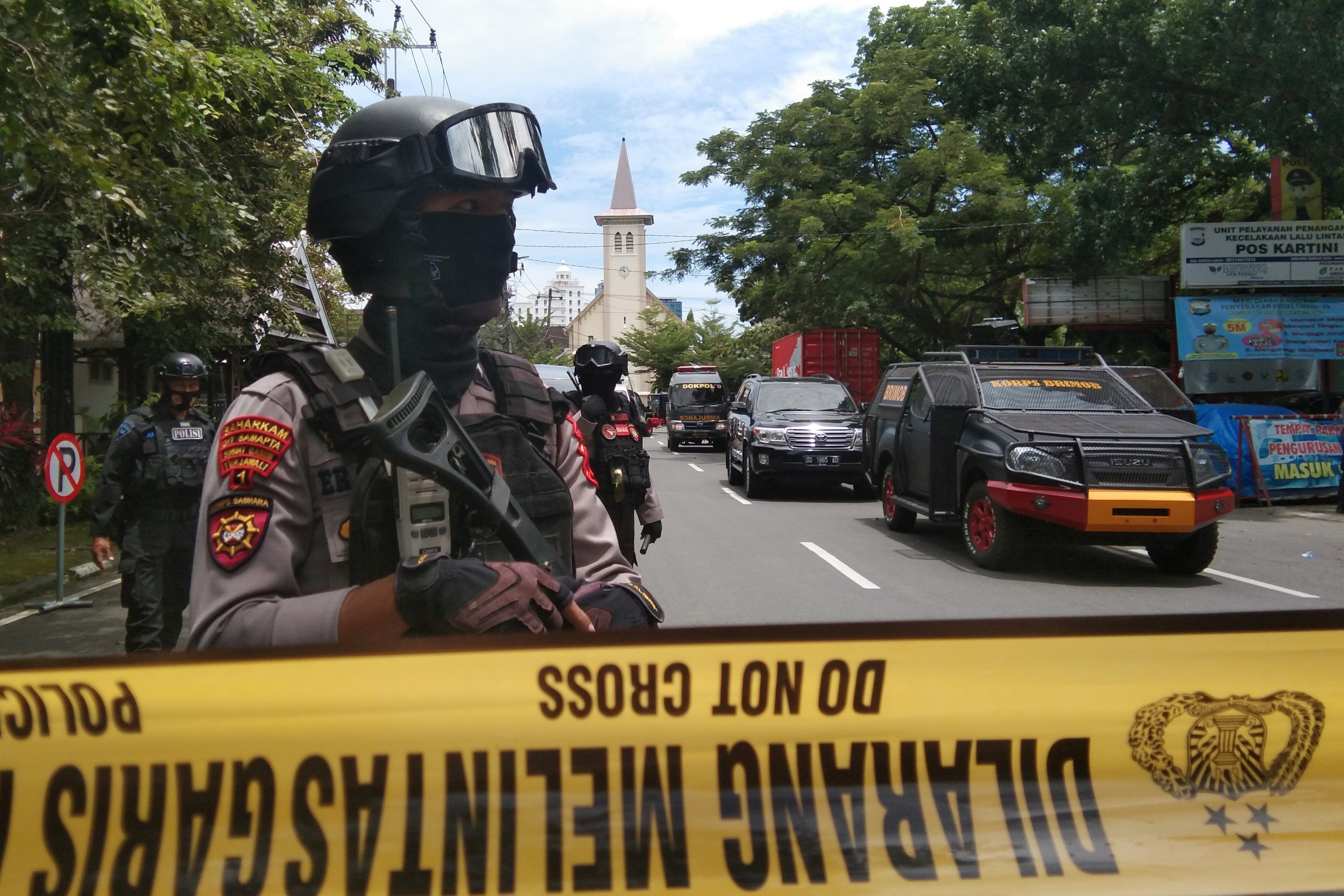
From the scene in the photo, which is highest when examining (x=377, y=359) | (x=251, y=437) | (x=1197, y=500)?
(x=377, y=359)

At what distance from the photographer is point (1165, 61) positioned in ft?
53.4

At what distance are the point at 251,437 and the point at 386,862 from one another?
666mm

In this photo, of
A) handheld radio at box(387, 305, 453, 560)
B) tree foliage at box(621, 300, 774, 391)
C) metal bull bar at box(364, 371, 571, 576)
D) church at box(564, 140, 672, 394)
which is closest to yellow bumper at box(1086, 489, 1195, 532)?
metal bull bar at box(364, 371, 571, 576)

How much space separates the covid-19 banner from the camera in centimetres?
1477

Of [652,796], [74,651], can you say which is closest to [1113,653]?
[652,796]

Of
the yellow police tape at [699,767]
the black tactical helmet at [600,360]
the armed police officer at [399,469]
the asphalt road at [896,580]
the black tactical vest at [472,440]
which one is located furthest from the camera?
the asphalt road at [896,580]

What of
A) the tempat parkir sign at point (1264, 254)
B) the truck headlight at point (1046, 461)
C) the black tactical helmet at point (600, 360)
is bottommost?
the truck headlight at point (1046, 461)

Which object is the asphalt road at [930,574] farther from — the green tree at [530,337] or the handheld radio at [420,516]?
the green tree at [530,337]

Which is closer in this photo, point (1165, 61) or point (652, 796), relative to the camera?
point (652, 796)

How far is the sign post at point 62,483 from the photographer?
855 centimetres

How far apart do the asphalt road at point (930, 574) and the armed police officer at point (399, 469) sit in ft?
11.8

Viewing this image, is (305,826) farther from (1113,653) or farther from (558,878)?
(1113,653)

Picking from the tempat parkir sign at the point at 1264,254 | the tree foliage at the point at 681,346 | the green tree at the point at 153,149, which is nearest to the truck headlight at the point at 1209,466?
the green tree at the point at 153,149

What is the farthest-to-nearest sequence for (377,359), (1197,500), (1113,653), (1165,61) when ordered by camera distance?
(1165,61), (1197,500), (377,359), (1113,653)
